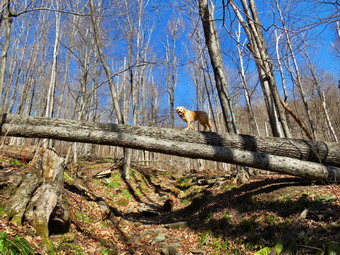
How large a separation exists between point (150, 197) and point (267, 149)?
6.69m

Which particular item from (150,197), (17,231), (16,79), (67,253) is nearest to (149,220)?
(150,197)

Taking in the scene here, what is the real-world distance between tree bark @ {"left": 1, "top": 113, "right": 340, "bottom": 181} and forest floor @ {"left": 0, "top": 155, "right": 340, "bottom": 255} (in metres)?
0.75

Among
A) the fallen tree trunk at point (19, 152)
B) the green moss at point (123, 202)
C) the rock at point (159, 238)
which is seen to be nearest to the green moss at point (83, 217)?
the rock at point (159, 238)

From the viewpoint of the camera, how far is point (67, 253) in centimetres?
343

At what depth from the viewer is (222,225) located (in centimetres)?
500

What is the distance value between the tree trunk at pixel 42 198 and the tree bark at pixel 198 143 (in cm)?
81

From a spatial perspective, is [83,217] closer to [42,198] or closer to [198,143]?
[42,198]

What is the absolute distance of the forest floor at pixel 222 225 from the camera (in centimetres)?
335

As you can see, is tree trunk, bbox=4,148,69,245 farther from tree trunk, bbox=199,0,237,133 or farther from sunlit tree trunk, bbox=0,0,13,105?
tree trunk, bbox=199,0,237,133

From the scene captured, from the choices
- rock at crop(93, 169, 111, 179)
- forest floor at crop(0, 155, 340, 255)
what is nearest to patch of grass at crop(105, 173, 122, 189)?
rock at crop(93, 169, 111, 179)

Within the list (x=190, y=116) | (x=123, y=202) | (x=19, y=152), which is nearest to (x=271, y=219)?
(x=190, y=116)

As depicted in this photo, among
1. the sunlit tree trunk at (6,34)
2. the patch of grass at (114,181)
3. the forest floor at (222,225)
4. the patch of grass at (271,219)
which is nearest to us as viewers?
the forest floor at (222,225)

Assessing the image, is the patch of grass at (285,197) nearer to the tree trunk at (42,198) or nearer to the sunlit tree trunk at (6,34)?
the tree trunk at (42,198)

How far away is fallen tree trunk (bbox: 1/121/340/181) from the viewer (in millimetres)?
4391
